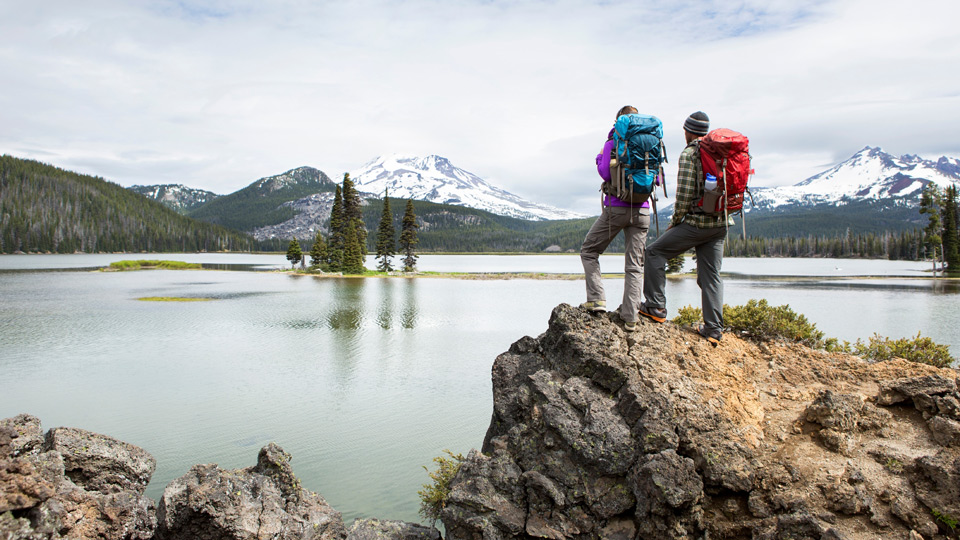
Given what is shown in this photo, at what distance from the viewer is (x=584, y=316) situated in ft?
22.4

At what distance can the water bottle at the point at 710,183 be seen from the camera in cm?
633

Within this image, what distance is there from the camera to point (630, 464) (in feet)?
17.8

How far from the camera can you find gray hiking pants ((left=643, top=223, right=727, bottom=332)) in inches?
269

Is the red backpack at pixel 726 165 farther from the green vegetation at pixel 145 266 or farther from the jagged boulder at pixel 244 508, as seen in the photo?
the green vegetation at pixel 145 266

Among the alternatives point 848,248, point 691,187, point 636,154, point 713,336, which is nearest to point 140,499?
point 636,154

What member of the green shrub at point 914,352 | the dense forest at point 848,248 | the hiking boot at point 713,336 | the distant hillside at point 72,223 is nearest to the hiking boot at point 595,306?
the hiking boot at point 713,336

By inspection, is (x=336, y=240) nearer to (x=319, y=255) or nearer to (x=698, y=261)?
(x=319, y=255)

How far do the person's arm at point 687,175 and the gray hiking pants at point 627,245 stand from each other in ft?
1.61

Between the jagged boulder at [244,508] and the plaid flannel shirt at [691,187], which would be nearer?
the jagged boulder at [244,508]

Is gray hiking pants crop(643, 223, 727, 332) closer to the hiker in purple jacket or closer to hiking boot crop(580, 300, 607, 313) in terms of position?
the hiker in purple jacket

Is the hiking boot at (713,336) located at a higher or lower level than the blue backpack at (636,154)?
lower

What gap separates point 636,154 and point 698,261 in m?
1.75

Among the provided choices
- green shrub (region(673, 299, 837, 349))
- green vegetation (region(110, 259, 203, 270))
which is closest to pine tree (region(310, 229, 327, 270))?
green vegetation (region(110, 259, 203, 270))

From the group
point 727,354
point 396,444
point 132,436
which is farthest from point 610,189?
point 132,436
